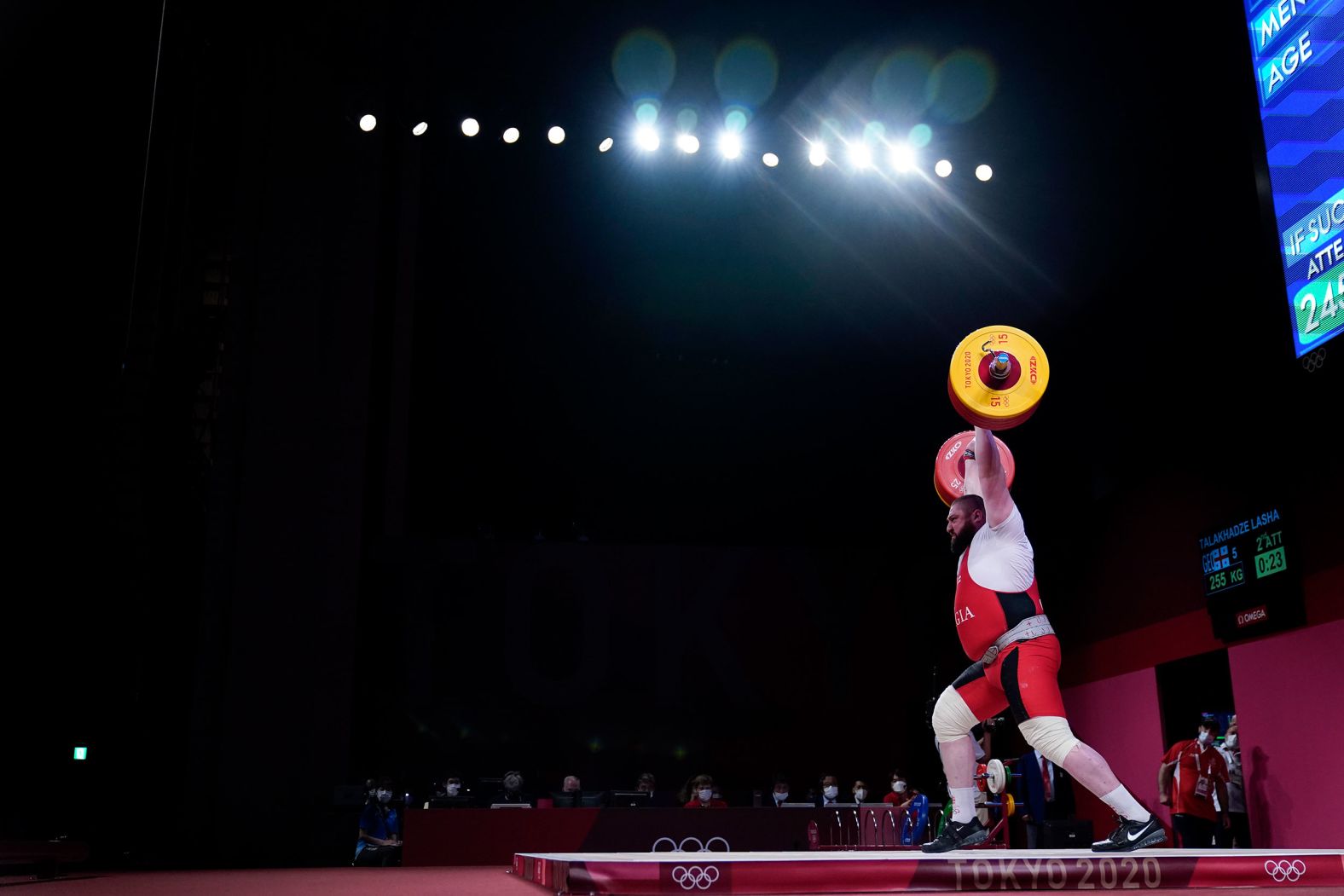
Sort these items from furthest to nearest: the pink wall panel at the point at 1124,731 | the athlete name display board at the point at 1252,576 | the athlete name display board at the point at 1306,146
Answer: the pink wall panel at the point at 1124,731 < the athlete name display board at the point at 1252,576 < the athlete name display board at the point at 1306,146

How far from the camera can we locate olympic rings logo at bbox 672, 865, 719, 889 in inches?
135

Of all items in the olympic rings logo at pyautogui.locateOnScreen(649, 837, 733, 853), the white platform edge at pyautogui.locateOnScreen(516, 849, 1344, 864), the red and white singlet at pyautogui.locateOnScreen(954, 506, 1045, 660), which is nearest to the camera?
the white platform edge at pyautogui.locateOnScreen(516, 849, 1344, 864)

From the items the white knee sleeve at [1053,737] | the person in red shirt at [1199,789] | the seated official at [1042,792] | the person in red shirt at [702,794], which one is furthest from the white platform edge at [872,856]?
the seated official at [1042,792]

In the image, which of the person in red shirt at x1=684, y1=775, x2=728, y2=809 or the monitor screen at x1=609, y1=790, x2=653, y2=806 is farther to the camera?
the person in red shirt at x1=684, y1=775, x2=728, y2=809

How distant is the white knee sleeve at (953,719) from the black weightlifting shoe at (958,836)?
1.21 feet

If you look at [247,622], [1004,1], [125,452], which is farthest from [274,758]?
[1004,1]

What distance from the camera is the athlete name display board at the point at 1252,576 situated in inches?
357

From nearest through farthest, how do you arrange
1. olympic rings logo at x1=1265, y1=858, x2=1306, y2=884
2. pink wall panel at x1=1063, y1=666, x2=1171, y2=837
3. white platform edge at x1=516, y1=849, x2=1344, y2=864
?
white platform edge at x1=516, y1=849, x2=1344, y2=864 → olympic rings logo at x1=1265, y1=858, x2=1306, y2=884 → pink wall panel at x1=1063, y1=666, x2=1171, y2=837

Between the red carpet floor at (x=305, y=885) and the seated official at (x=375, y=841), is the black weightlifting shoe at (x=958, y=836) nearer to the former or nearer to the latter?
the red carpet floor at (x=305, y=885)

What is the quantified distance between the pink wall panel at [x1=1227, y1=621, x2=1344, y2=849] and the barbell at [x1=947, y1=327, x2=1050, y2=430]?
19.4ft

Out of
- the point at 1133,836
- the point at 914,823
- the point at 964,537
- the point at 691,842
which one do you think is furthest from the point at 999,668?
the point at 914,823

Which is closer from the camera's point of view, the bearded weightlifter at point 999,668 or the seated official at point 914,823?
the bearded weightlifter at point 999,668

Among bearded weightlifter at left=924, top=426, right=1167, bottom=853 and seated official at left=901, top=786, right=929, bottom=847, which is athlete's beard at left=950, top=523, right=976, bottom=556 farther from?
seated official at left=901, top=786, right=929, bottom=847

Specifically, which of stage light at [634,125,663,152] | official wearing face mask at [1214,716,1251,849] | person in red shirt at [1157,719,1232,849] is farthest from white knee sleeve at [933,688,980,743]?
stage light at [634,125,663,152]
